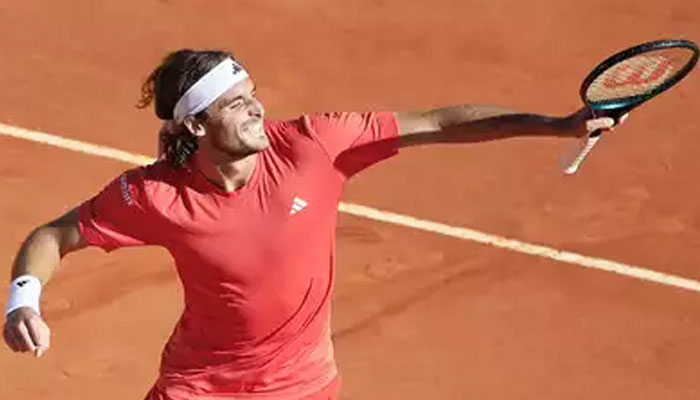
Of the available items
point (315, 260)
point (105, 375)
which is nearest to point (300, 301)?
point (315, 260)

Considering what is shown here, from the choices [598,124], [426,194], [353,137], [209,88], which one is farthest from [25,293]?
[426,194]

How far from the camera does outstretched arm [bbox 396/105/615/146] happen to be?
5910 mm

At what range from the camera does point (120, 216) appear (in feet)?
19.9

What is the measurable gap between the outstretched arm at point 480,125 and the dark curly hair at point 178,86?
702 millimetres

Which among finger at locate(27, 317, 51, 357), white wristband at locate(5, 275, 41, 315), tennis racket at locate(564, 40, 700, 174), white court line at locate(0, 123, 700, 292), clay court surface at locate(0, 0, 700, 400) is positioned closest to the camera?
finger at locate(27, 317, 51, 357)

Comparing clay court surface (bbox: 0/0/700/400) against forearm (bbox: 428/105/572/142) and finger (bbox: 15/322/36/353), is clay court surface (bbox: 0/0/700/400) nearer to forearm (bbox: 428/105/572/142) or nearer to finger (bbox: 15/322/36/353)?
forearm (bbox: 428/105/572/142)

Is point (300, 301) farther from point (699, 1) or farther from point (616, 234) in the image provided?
point (699, 1)

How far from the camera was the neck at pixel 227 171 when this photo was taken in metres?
6.02

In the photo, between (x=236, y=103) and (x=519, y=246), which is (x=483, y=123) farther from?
(x=519, y=246)

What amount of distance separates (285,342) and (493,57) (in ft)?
20.1

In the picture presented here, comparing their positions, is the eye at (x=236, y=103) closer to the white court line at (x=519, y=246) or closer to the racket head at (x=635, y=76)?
the racket head at (x=635, y=76)

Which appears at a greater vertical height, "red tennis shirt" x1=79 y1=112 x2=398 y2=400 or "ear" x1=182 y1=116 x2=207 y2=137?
"ear" x1=182 y1=116 x2=207 y2=137

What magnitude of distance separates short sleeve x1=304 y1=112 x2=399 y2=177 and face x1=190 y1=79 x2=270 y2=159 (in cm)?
23

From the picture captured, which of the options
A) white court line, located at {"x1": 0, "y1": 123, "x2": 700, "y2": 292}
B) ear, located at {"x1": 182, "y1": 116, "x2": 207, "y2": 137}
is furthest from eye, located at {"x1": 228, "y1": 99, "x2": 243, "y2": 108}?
white court line, located at {"x1": 0, "y1": 123, "x2": 700, "y2": 292}
